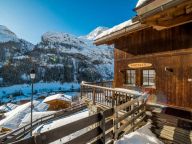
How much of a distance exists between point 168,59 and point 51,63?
61213 mm

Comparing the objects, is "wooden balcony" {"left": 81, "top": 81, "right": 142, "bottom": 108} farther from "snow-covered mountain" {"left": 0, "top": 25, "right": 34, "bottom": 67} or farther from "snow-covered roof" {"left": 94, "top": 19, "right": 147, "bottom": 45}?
"snow-covered mountain" {"left": 0, "top": 25, "right": 34, "bottom": 67}

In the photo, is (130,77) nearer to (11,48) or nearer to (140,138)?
(140,138)

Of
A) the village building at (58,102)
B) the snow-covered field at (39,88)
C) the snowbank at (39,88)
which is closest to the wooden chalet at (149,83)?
the village building at (58,102)

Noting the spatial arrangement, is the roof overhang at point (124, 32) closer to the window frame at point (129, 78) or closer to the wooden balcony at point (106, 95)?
the window frame at point (129, 78)

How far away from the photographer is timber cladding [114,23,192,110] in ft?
22.4

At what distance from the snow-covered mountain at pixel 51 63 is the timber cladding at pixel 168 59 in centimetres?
5275

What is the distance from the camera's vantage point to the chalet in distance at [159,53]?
5.06m

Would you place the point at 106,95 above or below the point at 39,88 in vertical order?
above

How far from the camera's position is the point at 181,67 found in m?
7.01

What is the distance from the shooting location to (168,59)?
24.8 feet

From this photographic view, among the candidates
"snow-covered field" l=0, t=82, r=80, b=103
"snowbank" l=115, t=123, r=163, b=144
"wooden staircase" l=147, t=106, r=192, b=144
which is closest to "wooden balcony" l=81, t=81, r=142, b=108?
"wooden staircase" l=147, t=106, r=192, b=144

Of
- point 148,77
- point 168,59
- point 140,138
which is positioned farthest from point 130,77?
point 140,138

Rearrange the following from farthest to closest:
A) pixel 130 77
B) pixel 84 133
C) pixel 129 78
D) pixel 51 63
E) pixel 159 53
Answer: pixel 51 63 < pixel 129 78 < pixel 130 77 < pixel 159 53 < pixel 84 133

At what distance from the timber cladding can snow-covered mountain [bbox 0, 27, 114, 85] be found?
Answer: 2077 inches
